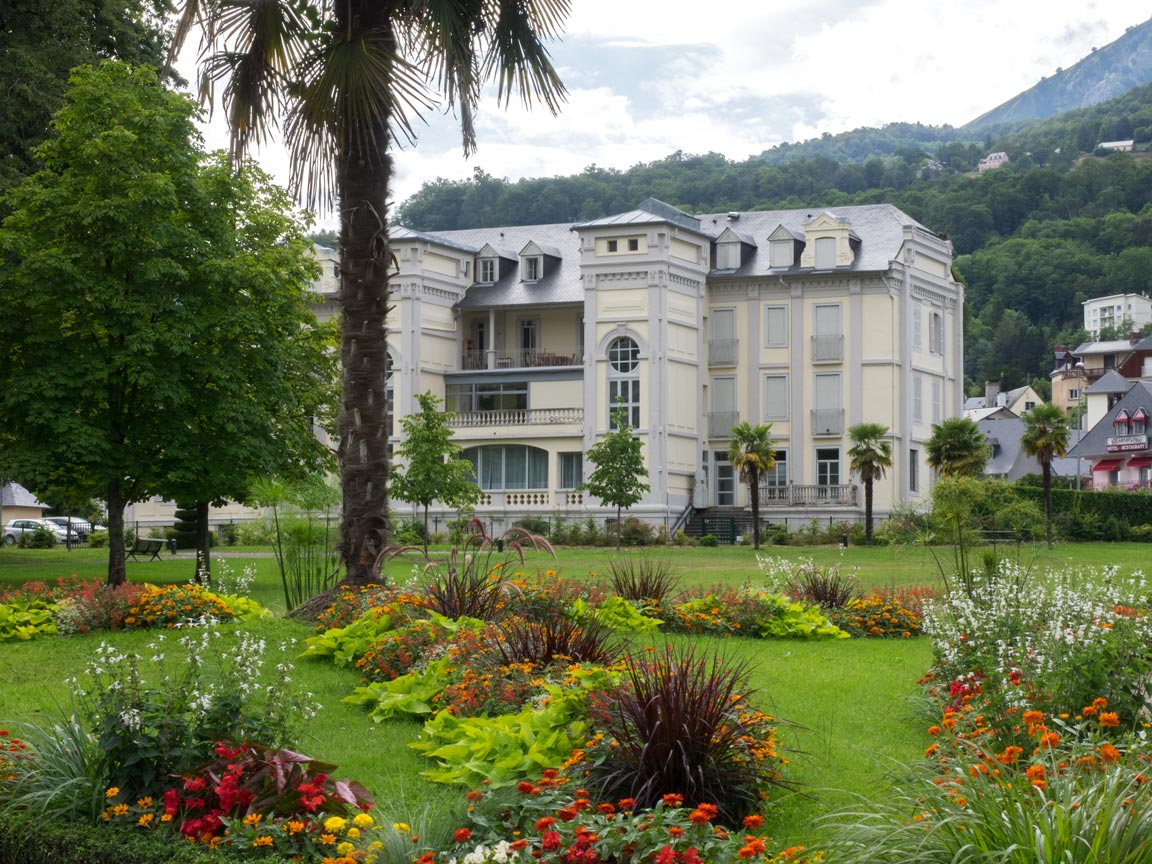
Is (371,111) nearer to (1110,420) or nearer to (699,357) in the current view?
(699,357)

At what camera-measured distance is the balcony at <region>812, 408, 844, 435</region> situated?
185ft

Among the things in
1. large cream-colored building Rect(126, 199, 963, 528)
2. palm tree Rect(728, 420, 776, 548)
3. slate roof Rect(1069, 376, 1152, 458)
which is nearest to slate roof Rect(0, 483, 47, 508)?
large cream-colored building Rect(126, 199, 963, 528)

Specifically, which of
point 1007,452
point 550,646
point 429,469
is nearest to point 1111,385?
point 1007,452

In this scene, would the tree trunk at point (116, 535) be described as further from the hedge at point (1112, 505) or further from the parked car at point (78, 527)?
the parked car at point (78, 527)

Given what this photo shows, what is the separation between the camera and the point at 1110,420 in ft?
280

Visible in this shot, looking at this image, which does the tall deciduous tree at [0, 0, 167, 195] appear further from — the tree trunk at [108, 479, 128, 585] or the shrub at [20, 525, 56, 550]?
the shrub at [20, 525, 56, 550]

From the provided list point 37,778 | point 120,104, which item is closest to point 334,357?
point 120,104

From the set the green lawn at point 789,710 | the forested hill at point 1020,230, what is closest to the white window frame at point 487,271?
the forested hill at point 1020,230

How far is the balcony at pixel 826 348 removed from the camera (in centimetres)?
5681

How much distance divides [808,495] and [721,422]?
514 cm

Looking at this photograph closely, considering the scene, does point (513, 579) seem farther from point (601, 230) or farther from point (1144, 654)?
point (601, 230)

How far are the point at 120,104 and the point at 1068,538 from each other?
37.3 meters

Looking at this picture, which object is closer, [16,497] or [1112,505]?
[1112,505]

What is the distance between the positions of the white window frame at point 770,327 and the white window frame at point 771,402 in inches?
49.7
